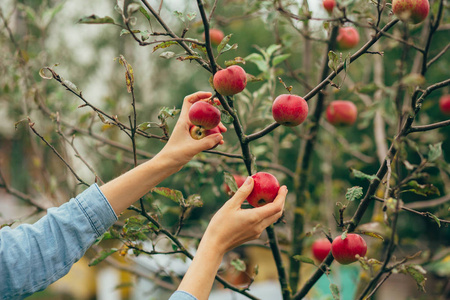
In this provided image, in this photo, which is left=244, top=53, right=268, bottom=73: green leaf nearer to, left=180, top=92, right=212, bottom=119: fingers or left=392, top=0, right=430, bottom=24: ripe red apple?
left=180, top=92, right=212, bottom=119: fingers

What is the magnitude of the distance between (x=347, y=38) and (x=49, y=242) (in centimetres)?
132

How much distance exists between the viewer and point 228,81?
88 centimetres

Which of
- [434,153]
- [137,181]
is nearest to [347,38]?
[434,153]

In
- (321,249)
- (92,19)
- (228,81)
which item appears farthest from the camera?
(321,249)

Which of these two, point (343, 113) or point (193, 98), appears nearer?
point (193, 98)

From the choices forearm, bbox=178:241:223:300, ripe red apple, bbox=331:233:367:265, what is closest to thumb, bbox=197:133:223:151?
forearm, bbox=178:241:223:300

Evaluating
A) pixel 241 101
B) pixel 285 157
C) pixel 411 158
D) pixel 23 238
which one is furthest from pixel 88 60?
pixel 23 238

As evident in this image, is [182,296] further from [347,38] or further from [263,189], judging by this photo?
[347,38]

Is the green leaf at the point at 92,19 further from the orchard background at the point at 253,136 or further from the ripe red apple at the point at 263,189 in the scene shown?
the ripe red apple at the point at 263,189

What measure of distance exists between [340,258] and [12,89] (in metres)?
1.86

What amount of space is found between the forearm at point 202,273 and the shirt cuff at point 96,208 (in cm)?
28

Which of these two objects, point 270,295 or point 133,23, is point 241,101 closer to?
point 133,23

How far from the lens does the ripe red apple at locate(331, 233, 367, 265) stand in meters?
0.95

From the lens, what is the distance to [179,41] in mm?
873
